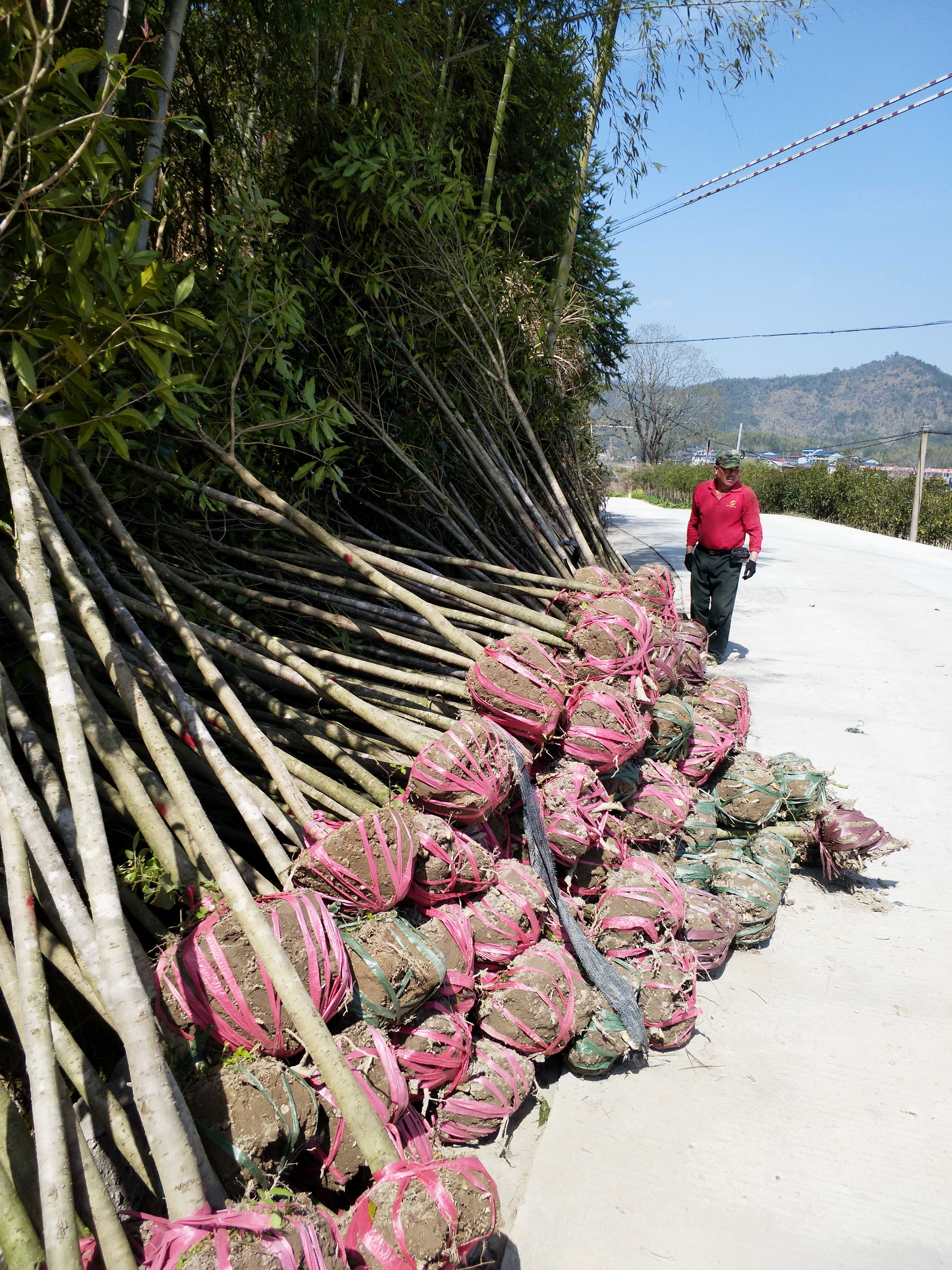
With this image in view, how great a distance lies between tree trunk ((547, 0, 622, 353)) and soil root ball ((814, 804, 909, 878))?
11.2 ft

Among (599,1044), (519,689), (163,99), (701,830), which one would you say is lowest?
(599,1044)

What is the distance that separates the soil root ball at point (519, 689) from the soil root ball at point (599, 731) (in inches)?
3.5

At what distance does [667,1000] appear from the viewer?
2.10m

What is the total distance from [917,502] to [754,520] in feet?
59.3

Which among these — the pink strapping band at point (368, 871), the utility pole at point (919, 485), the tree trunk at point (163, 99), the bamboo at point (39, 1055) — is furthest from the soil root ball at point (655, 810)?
the utility pole at point (919, 485)

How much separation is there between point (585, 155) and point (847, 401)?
174393 mm

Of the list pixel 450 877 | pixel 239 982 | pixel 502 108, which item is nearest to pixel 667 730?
pixel 450 877

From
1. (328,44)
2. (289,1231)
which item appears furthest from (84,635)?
(328,44)

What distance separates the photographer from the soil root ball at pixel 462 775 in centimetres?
191

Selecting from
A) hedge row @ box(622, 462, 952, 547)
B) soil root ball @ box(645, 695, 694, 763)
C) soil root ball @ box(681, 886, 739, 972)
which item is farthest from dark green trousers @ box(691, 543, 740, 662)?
hedge row @ box(622, 462, 952, 547)

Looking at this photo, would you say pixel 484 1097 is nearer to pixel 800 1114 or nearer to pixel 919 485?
pixel 800 1114

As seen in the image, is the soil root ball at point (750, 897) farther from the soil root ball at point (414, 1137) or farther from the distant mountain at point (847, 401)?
the distant mountain at point (847, 401)

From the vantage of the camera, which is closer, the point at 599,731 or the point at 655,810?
the point at 599,731

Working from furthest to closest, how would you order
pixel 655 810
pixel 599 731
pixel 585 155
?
pixel 585 155 → pixel 655 810 → pixel 599 731
